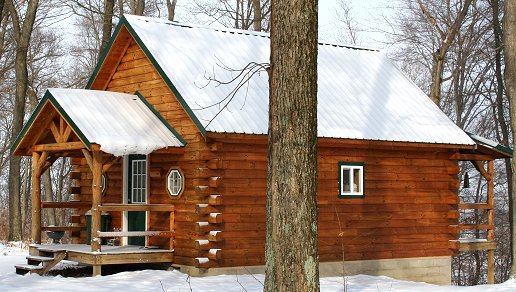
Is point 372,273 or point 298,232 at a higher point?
point 298,232

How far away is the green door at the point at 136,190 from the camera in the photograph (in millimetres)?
19328

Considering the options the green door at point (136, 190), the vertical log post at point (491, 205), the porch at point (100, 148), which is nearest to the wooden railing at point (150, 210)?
Result: the porch at point (100, 148)

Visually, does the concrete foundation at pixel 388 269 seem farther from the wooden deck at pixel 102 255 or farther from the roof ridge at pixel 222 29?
the roof ridge at pixel 222 29

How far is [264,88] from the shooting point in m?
19.7

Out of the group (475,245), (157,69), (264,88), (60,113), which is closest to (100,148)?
(60,113)

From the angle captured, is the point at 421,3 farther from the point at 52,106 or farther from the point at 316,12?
the point at 316,12

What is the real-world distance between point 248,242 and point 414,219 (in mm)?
4821

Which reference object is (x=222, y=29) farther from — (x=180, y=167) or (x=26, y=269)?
(x=26, y=269)

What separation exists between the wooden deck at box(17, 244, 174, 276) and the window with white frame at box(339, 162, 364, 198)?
162 inches

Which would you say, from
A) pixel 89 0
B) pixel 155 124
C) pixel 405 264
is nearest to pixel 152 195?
pixel 155 124

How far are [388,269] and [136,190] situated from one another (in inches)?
238

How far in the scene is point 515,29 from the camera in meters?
19.2

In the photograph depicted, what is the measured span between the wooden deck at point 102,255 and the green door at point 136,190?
1.88ft

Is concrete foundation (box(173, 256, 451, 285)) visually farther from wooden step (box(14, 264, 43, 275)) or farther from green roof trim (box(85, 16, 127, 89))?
green roof trim (box(85, 16, 127, 89))
